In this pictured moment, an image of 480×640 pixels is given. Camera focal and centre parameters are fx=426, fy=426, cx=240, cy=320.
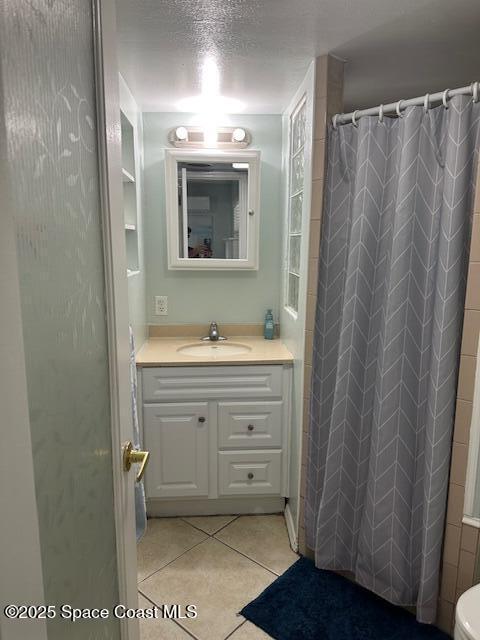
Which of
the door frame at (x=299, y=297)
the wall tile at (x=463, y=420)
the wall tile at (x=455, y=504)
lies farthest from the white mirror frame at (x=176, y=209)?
the wall tile at (x=455, y=504)

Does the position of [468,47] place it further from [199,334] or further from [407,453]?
[199,334]

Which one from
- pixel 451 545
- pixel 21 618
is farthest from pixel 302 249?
pixel 21 618

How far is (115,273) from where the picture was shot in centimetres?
90

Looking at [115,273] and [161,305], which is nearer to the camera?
[115,273]

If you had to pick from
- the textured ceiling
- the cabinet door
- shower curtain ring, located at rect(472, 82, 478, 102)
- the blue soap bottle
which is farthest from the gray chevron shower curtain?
the blue soap bottle

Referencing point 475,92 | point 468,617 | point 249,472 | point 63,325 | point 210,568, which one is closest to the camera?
point 63,325

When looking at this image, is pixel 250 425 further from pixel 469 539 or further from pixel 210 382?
pixel 469 539

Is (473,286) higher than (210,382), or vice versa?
(473,286)

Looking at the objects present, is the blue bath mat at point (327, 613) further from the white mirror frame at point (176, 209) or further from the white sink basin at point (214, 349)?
the white mirror frame at point (176, 209)

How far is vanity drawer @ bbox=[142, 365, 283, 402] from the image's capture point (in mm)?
2223

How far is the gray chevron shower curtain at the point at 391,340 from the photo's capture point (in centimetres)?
152

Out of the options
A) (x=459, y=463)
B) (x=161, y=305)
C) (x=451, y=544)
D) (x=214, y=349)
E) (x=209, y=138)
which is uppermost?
(x=209, y=138)

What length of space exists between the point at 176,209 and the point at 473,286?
171 centimetres

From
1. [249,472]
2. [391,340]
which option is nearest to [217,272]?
[249,472]
